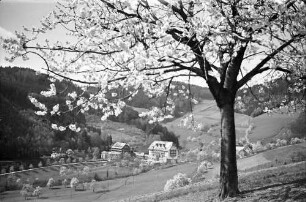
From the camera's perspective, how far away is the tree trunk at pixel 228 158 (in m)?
11.2

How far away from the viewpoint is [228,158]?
448 inches

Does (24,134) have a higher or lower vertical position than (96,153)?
higher

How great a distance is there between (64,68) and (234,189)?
8.12 metres

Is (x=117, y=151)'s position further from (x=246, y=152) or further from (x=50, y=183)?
(x=246, y=152)

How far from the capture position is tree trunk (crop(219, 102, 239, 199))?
36.8 feet

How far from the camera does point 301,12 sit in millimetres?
9031

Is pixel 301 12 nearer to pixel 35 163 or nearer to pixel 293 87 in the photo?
pixel 293 87

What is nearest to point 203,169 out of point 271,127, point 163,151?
point 271,127

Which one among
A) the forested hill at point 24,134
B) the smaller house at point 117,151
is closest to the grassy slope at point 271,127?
the smaller house at point 117,151

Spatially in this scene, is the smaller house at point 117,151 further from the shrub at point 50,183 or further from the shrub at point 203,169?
the shrub at point 203,169

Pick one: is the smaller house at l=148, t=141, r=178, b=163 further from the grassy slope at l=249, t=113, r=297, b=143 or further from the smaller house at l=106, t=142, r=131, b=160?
the grassy slope at l=249, t=113, r=297, b=143

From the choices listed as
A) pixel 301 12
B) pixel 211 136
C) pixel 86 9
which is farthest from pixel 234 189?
pixel 211 136

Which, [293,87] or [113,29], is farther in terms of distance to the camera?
[293,87]

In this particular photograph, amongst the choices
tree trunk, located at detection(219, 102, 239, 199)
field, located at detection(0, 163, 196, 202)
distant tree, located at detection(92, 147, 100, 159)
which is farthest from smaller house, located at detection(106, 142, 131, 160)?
tree trunk, located at detection(219, 102, 239, 199)
